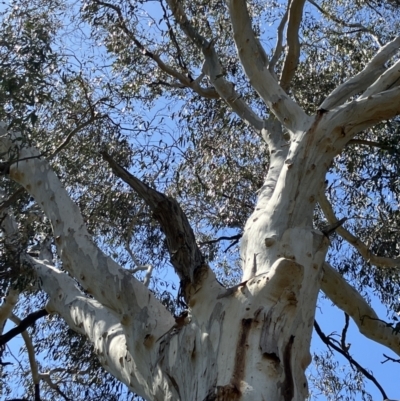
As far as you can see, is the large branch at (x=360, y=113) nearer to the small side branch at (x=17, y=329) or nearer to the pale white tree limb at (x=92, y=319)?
the pale white tree limb at (x=92, y=319)

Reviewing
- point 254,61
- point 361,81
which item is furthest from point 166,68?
point 361,81

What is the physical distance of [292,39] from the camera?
177 inches

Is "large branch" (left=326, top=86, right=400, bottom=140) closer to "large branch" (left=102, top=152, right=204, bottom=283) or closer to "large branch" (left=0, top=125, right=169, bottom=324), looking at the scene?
"large branch" (left=102, top=152, right=204, bottom=283)

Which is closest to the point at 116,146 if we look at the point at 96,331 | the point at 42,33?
the point at 42,33

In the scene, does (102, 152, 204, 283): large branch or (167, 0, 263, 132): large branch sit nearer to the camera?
(102, 152, 204, 283): large branch

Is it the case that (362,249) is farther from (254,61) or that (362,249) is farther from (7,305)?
(7,305)

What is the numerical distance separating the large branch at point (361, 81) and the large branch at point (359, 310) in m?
1.04

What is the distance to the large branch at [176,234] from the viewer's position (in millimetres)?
2391

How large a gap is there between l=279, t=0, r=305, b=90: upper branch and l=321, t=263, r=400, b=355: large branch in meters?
1.54

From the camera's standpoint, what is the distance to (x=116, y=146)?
5.40 meters

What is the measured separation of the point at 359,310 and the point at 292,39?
75.9 inches

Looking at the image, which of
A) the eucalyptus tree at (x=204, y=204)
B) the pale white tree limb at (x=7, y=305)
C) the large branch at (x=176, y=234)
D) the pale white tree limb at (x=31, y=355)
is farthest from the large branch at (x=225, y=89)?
the pale white tree limb at (x=31, y=355)

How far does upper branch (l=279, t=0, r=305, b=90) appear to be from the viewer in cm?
441

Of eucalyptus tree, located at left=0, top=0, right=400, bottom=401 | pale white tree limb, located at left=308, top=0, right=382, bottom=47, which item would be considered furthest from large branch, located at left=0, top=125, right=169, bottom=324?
pale white tree limb, located at left=308, top=0, right=382, bottom=47
